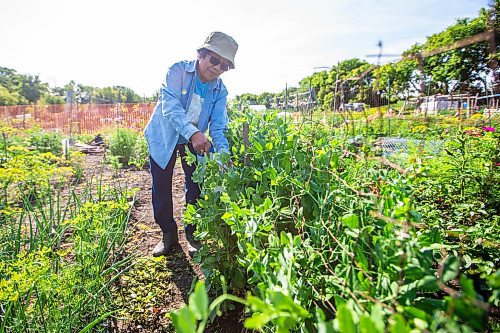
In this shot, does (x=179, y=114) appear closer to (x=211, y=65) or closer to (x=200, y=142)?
(x=200, y=142)

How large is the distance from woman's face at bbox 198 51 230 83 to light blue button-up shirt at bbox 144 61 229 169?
0.21 feet

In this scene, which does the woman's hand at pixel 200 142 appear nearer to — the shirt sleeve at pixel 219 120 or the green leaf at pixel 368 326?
the shirt sleeve at pixel 219 120

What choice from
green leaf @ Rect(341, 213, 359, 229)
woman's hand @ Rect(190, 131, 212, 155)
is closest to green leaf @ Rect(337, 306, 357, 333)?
green leaf @ Rect(341, 213, 359, 229)

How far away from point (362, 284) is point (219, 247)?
1.19m

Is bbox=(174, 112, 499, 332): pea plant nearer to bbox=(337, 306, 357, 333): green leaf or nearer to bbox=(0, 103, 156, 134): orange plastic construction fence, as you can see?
bbox=(337, 306, 357, 333): green leaf

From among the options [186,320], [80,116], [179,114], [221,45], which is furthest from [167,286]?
[80,116]

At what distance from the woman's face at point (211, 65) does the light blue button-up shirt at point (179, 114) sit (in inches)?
2.5

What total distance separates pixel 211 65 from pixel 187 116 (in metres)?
0.41

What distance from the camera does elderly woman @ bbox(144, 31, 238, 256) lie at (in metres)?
2.36

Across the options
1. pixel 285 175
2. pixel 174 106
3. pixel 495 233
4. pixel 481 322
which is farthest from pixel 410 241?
pixel 174 106

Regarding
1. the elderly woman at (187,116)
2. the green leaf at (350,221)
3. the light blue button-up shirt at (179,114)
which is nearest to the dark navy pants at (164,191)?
the elderly woman at (187,116)

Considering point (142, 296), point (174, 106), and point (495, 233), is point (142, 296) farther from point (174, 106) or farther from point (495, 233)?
point (495, 233)

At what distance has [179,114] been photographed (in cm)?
234

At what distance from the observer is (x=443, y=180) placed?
81.9 inches
